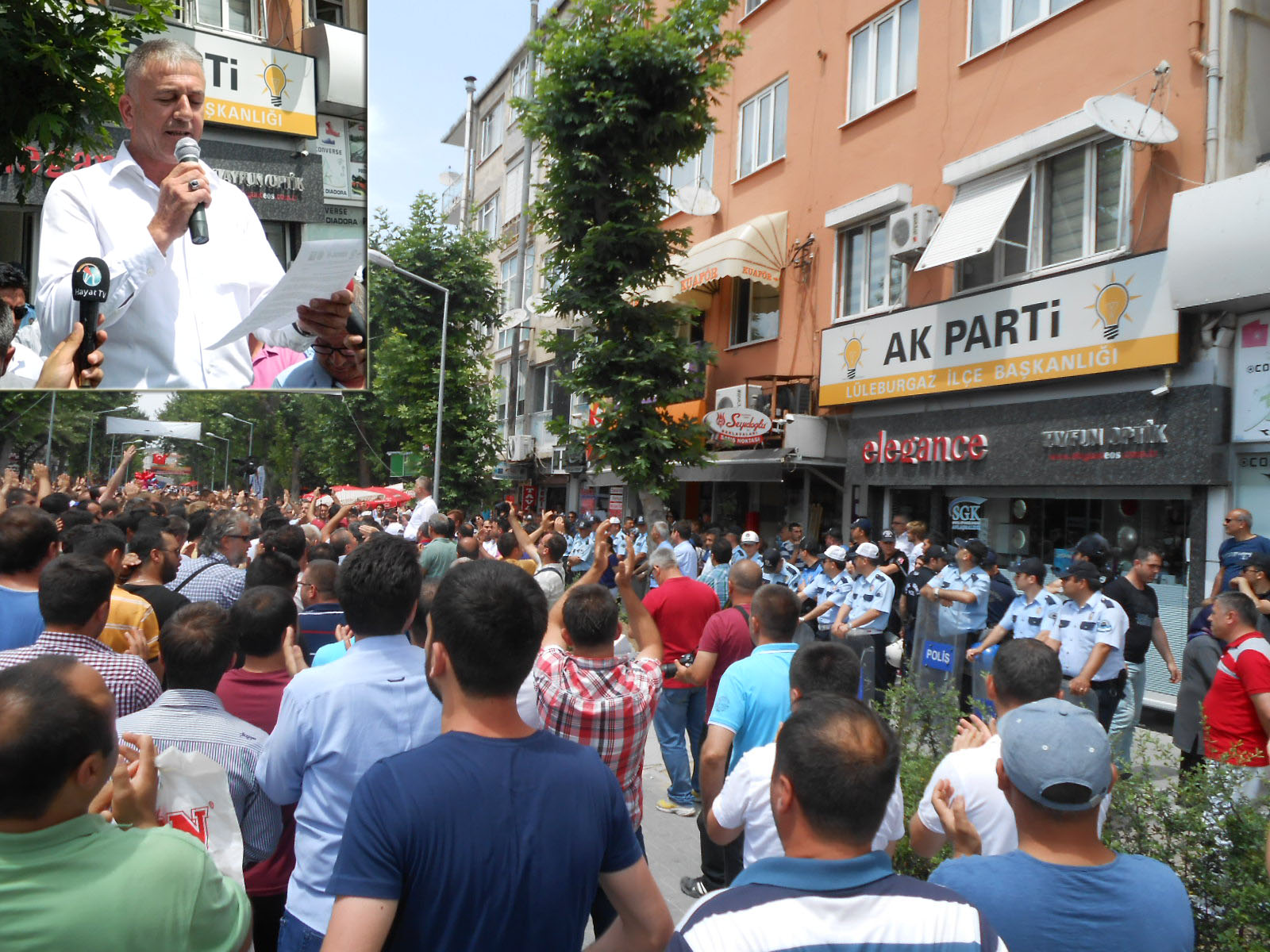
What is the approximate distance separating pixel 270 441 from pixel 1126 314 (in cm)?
5029

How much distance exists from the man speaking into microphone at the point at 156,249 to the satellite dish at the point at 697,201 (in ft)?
41.7

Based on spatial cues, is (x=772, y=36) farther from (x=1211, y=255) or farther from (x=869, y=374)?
(x=1211, y=255)

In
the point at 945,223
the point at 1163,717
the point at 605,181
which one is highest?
the point at 605,181

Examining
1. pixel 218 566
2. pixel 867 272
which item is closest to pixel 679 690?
pixel 218 566

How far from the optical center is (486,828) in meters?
1.98

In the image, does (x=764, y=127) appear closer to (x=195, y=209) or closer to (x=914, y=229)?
(x=914, y=229)

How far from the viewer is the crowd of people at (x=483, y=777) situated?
1.81 m

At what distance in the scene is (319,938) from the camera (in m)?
2.62

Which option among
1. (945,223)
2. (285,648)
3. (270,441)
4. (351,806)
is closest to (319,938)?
(351,806)

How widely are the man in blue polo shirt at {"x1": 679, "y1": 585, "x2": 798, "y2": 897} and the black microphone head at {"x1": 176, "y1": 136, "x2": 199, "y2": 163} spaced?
4.91 meters

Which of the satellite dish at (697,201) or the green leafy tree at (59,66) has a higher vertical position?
the satellite dish at (697,201)

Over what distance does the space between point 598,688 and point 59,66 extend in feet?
16.2

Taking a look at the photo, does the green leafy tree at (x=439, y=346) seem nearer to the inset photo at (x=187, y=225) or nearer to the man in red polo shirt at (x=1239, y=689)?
the inset photo at (x=187, y=225)

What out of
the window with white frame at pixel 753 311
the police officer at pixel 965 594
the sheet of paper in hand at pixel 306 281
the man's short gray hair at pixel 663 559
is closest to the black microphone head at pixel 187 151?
the sheet of paper in hand at pixel 306 281
